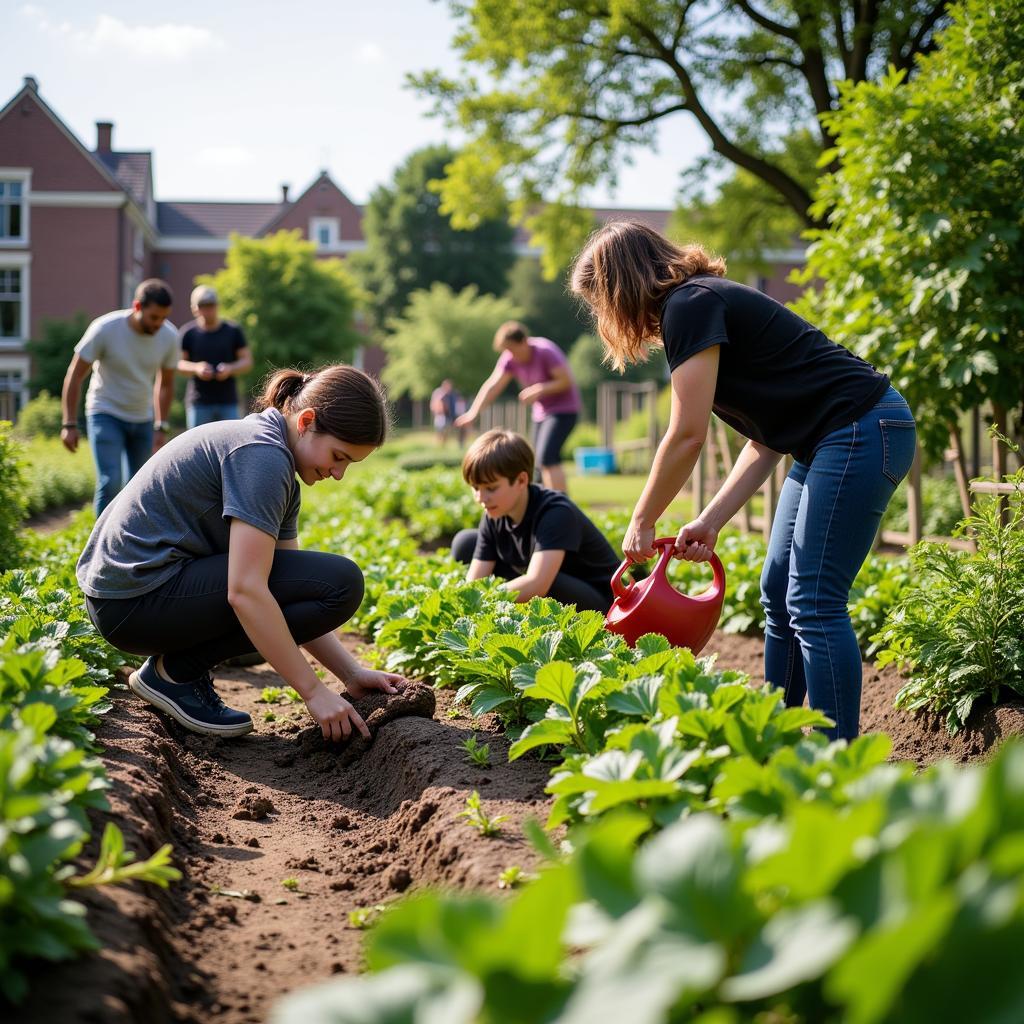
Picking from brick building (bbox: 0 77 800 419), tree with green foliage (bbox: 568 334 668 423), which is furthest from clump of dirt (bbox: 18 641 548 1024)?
tree with green foliage (bbox: 568 334 668 423)

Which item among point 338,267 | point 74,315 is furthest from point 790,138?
point 74,315

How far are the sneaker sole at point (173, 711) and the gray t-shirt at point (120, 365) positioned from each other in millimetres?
3656

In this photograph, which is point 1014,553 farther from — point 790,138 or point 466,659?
point 790,138

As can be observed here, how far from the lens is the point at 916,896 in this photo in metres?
1.05

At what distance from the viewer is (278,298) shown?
101 feet

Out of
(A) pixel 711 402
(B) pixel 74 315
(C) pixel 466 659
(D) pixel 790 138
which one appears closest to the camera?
(A) pixel 711 402

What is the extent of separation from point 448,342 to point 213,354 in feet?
108

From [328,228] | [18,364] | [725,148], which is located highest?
[328,228]

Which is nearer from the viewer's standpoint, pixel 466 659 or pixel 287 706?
pixel 466 659

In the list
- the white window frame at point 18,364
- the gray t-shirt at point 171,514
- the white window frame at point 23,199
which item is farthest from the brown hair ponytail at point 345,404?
the white window frame at point 23,199

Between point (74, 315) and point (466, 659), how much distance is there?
3253 cm

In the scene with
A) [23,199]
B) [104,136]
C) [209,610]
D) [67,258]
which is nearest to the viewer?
[209,610]

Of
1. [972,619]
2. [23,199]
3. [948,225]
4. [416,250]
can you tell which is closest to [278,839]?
[972,619]

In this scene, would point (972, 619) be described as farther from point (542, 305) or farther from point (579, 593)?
point (542, 305)
